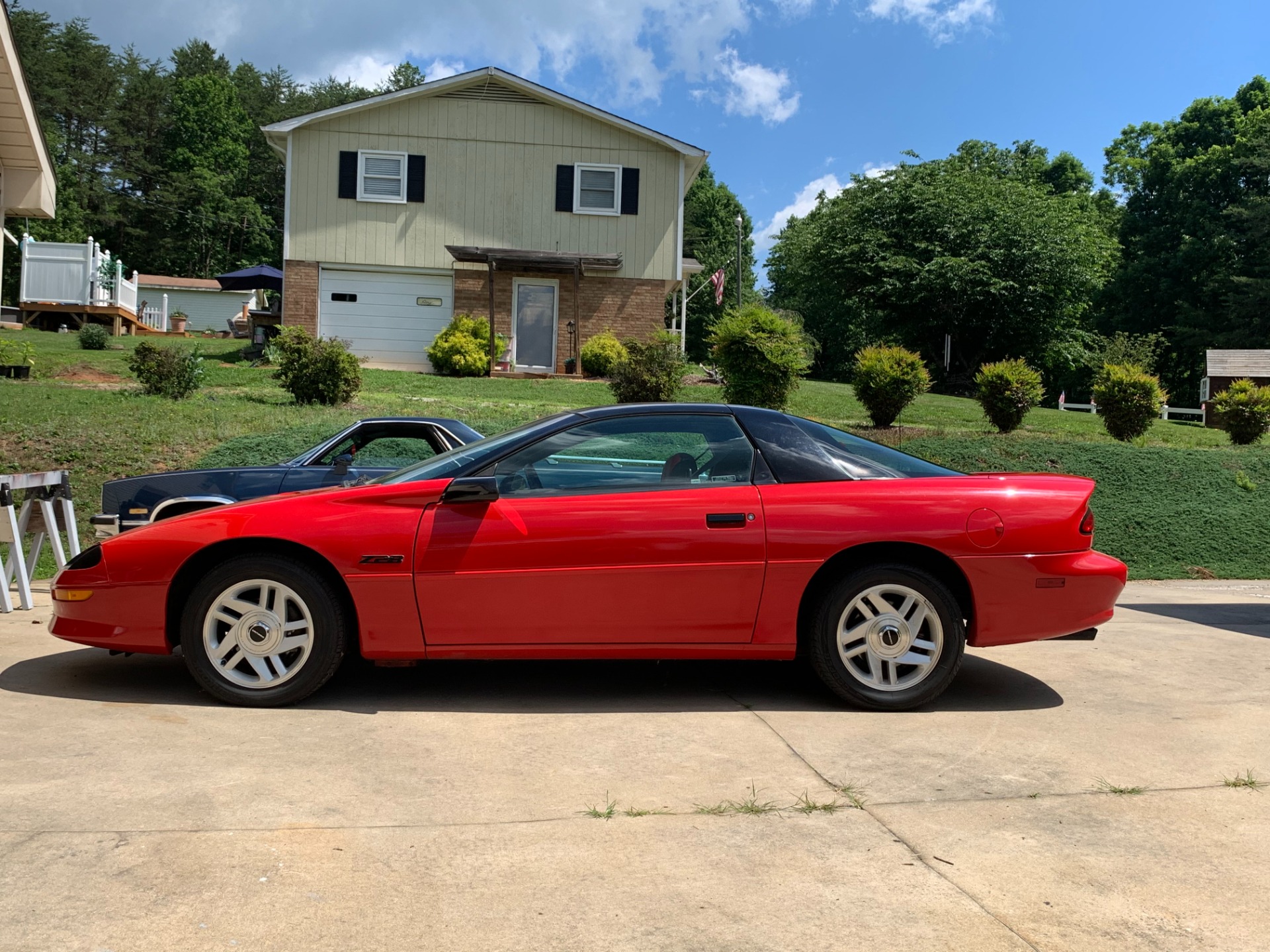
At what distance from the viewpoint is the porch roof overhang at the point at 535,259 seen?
23453 mm

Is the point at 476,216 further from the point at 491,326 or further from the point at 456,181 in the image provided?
the point at 491,326

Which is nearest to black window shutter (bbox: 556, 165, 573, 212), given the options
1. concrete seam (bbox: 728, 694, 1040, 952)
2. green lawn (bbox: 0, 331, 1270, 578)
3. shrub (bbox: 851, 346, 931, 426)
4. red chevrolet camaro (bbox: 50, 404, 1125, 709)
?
green lawn (bbox: 0, 331, 1270, 578)

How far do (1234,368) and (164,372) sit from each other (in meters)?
30.1

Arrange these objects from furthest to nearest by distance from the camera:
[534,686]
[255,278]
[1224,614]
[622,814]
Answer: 1. [255,278]
2. [1224,614]
3. [534,686]
4. [622,814]

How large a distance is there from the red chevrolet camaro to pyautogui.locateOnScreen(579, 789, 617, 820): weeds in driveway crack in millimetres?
1180

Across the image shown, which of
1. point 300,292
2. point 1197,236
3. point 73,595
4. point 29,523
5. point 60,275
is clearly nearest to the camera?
point 73,595

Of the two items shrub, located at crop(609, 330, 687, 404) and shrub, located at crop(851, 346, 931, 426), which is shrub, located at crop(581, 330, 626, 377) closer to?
shrub, located at crop(609, 330, 687, 404)

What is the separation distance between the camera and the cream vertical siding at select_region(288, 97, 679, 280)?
2464 cm

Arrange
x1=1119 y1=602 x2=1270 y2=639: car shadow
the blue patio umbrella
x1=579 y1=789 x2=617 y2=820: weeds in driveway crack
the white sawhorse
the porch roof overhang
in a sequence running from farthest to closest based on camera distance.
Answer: the blue patio umbrella < the porch roof overhang < x1=1119 y1=602 x2=1270 y2=639: car shadow < the white sawhorse < x1=579 y1=789 x2=617 y2=820: weeds in driveway crack

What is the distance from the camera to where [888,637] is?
4848 millimetres

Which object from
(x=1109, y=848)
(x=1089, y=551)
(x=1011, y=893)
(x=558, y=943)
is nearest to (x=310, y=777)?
(x=558, y=943)

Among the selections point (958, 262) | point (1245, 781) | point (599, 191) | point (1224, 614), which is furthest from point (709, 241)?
point (1245, 781)

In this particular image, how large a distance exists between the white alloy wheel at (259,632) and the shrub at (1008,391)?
41.4ft

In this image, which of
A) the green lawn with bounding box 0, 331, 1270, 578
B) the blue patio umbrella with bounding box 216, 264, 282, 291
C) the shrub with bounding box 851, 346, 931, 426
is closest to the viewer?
the green lawn with bounding box 0, 331, 1270, 578
